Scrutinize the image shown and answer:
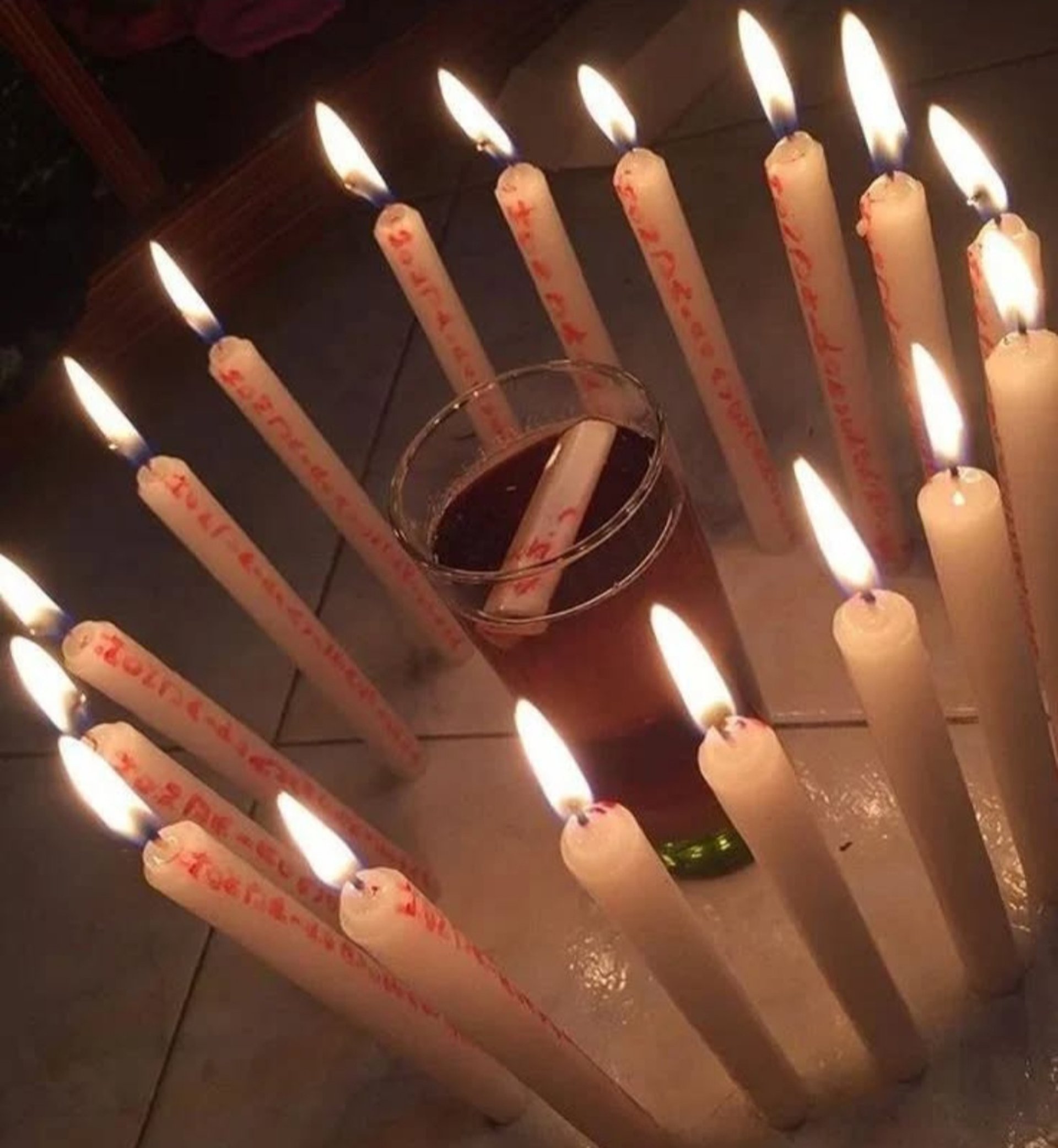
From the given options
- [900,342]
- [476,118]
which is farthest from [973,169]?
[476,118]

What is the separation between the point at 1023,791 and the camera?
0.55m

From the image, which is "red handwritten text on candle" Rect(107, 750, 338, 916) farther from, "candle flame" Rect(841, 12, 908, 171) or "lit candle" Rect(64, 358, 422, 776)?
"candle flame" Rect(841, 12, 908, 171)

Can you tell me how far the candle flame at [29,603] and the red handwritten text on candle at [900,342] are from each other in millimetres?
347

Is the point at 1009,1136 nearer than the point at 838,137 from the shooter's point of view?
Yes

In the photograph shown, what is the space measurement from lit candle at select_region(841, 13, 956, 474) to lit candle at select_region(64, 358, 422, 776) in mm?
288

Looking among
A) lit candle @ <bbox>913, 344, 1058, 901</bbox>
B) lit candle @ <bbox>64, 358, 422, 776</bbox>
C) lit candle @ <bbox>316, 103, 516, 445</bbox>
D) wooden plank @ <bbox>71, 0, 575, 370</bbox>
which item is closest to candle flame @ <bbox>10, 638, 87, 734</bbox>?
lit candle @ <bbox>64, 358, 422, 776</bbox>

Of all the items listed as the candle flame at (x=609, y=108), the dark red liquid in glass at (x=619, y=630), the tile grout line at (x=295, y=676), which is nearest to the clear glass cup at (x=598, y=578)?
the dark red liquid in glass at (x=619, y=630)

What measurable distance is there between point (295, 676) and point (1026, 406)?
502 mm

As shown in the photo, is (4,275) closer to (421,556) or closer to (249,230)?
(249,230)

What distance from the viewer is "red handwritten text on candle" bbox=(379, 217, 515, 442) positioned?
27.0 inches

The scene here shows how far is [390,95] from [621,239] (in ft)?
0.69

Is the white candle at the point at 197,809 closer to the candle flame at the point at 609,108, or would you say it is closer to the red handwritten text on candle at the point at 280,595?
the red handwritten text on candle at the point at 280,595

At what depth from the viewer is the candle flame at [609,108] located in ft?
2.14

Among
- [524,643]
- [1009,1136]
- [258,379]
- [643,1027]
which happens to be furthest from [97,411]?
[1009,1136]
